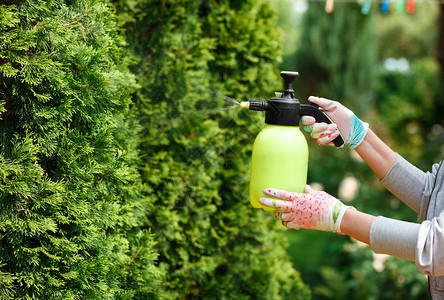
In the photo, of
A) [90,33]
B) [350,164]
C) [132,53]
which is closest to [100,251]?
[90,33]

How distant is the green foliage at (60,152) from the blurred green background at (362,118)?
259 cm

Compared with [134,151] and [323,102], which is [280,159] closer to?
[323,102]

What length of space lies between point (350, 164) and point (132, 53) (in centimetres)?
489

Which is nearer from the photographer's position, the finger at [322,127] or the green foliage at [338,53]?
the finger at [322,127]

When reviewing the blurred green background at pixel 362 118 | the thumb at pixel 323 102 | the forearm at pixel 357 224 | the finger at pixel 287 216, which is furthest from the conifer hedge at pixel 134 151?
the blurred green background at pixel 362 118

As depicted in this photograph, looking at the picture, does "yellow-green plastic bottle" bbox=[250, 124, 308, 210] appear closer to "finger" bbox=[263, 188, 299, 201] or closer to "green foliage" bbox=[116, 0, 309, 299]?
"finger" bbox=[263, 188, 299, 201]

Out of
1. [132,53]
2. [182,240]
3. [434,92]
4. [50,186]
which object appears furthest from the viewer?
[434,92]

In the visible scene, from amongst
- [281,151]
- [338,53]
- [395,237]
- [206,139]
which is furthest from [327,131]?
[338,53]

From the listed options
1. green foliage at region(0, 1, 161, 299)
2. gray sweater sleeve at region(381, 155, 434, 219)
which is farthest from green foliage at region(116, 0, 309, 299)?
gray sweater sleeve at region(381, 155, 434, 219)

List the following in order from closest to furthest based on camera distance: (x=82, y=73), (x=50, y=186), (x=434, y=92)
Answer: (x=50, y=186) → (x=82, y=73) → (x=434, y=92)

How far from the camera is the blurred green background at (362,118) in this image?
12.4 ft

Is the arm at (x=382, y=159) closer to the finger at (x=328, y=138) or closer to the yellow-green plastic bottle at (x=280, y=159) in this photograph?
the finger at (x=328, y=138)

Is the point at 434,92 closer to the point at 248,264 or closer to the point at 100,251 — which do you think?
the point at 248,264

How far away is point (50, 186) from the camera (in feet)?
5.08
